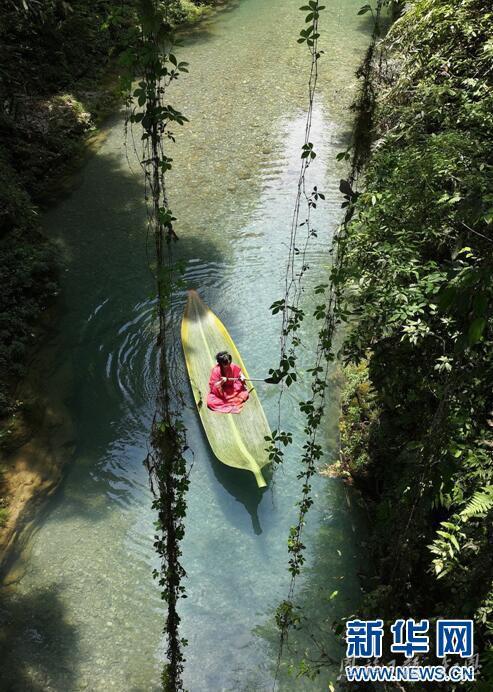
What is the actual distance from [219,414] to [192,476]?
2.63ft

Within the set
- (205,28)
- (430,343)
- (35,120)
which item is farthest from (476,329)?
(205,28)

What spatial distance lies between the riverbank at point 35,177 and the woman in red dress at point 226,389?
1906mm

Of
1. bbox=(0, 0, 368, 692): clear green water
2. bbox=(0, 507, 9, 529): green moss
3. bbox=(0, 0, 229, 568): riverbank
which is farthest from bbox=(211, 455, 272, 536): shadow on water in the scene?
bbox=(0, 507, 9, 529): green moss

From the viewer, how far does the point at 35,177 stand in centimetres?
1184

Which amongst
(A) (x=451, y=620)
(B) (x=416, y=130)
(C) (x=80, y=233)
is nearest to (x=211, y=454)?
(A) (x=451, y=620)

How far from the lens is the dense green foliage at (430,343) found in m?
3.57

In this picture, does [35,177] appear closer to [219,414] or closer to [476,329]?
[219,414]

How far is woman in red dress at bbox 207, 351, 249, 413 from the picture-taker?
22.5 feet

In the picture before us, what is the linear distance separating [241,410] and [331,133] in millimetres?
9175

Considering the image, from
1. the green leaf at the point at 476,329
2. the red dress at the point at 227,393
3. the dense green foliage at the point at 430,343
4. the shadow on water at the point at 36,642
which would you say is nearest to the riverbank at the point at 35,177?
the shadow on water at the point at 36,642

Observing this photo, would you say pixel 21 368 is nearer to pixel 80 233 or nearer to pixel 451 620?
pixel 80 233

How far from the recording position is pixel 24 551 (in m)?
5.88

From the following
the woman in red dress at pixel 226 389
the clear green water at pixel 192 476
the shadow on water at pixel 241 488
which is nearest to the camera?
the clear green water at pixel 192 476

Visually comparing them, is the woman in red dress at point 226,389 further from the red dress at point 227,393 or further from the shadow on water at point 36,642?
the shadow on water at point 36,642
